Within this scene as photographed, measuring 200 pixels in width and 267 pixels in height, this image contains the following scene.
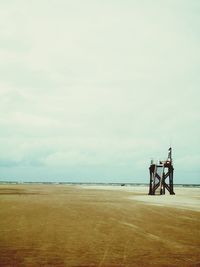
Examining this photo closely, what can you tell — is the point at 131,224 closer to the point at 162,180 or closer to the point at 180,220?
the point at 180,220

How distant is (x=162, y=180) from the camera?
146 feet

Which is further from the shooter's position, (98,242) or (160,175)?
(160,175)

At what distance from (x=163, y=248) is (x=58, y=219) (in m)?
7.08

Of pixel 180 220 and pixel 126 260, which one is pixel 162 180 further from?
pixel 126 260

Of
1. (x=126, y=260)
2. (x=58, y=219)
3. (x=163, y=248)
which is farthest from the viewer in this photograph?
(x=58, y=219)

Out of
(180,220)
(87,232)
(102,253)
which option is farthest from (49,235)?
(180,220)

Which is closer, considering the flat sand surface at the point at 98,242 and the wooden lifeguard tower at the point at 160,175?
the flat sand surface at the point at 98,242

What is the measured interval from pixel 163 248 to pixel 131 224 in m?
4.72

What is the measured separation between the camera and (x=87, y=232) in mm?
12031

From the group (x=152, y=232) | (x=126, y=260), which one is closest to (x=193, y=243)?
(x=152, y=232)

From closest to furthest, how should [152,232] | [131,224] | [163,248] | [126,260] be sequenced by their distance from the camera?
1. [126,260]
2. [163,248]
3. [152,232]
4. [131,224]

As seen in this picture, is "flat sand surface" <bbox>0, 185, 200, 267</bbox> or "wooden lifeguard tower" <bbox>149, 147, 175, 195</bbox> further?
"wooden lifeguard tower" <bbox>149, 147, 175, 195</bbox>

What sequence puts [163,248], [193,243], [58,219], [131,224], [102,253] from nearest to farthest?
[102,253] < [163,248] < [193,243] < [131,224] < [58,219]

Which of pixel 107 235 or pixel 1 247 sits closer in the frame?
pixel 1 247
